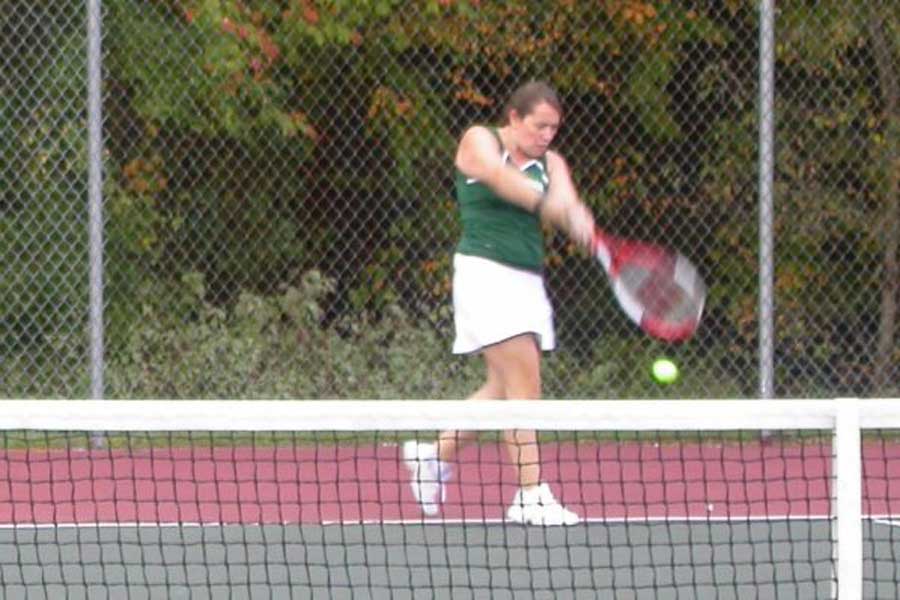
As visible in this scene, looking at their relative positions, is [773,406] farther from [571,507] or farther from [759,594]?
[571,507]

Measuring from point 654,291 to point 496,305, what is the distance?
636 mm

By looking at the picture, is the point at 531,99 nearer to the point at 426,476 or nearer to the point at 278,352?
the point at 426,476

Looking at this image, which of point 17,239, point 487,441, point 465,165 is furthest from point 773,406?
point 17,239

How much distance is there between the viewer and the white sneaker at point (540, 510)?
685 cm

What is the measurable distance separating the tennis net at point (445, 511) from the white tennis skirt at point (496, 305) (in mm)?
390

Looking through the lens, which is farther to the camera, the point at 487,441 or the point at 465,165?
the point at 487,441

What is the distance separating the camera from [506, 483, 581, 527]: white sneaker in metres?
6.85

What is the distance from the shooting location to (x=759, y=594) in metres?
5.74

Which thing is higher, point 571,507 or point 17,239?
point 17,239

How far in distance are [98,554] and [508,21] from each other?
3.85 metres

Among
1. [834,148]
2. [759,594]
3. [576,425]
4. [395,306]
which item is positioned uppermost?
[834,148]

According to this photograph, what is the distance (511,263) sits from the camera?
709 centimetres

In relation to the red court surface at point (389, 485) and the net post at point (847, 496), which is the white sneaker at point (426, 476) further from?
the net post at point (847, 496)

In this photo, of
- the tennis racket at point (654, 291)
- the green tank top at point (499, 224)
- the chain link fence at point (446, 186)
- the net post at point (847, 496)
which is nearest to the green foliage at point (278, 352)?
the chain link fence at point (446, 186)
